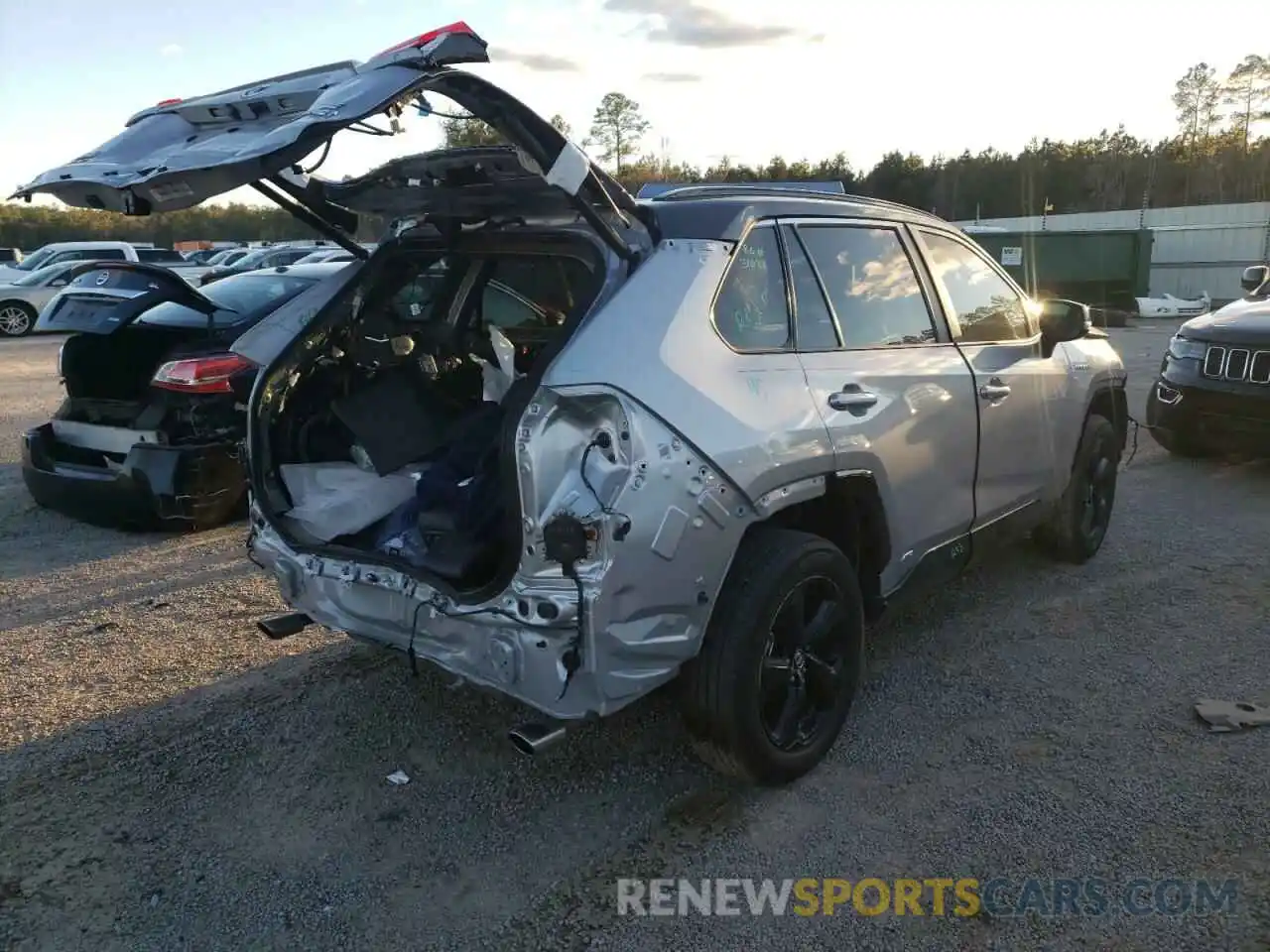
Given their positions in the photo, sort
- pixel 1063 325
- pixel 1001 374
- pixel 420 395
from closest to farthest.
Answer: pixel 420 395 → pixel 1001 374 → pixel 1063 325

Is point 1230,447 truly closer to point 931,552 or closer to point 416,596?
point 931,552

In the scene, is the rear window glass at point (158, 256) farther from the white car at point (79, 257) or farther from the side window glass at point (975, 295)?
the side window glass at point (975, 295)

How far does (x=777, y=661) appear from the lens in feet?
10.4

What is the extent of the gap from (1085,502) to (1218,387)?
2875mm

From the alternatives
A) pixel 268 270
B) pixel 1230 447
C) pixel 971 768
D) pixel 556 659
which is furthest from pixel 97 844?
pixel 1230 447

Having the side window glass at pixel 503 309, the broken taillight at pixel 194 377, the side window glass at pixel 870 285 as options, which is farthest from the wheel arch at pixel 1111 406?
the broken taillight at pixel 194 377

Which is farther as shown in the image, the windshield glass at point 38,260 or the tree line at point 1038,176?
the tree line at point 1038,176

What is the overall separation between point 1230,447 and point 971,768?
5350mm

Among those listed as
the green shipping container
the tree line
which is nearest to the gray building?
the green shipping container

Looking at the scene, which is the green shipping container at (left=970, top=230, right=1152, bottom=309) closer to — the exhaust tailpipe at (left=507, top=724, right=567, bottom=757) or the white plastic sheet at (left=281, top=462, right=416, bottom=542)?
the white plastic sheet at (left=281, top=462, right=416, bottom=542)

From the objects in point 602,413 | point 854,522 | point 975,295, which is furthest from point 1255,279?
point 602,413

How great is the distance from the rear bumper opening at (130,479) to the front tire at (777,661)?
3.67 metres

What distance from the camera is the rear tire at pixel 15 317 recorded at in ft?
67.1

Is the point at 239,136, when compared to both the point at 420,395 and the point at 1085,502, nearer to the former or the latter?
the point at 420,395
